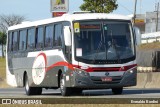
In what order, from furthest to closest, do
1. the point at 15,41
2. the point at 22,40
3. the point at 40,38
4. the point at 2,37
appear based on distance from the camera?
1. the point at 2,37
2. the point at 15,41
3. the point at 22,40
4. the point at 40,38

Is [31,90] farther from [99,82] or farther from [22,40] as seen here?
[99,82]

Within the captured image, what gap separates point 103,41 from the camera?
29.1 metres

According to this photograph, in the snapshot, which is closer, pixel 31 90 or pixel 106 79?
pixel 106 79

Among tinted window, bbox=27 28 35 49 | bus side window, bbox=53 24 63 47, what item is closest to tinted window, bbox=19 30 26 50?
tinted window, bbox=27 28 35 49

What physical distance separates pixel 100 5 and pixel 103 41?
127 ft

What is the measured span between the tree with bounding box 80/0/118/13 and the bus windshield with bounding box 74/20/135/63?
3641cm

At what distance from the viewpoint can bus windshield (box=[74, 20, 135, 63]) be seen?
28.9m

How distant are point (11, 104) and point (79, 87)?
7.46 m

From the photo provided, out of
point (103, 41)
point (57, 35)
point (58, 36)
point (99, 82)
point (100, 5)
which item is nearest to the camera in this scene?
point (99, 82)

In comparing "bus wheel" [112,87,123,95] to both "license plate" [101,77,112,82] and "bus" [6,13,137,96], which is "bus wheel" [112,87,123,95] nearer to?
"bus" [6,13,137,96]

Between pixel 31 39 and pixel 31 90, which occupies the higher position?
pixel 31 39

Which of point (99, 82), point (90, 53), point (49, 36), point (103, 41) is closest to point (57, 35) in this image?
point (49, 36)

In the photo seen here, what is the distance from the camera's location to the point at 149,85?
4238 cm

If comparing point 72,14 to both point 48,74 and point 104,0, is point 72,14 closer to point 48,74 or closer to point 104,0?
point 48,74
